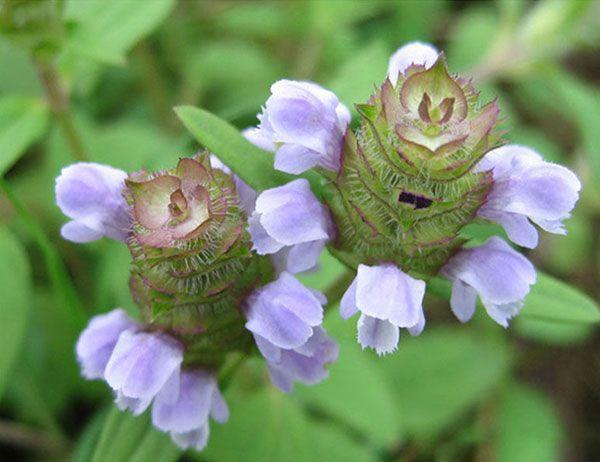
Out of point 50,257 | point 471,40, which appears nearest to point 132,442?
point 50,257

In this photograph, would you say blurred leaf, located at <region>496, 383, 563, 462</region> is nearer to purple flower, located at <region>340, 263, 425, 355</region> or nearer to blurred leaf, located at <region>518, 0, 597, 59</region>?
blurred leaf, located at <region>518, 0, 597, 59</region>

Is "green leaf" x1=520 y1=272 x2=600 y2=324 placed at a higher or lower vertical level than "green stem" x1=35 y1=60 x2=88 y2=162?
lower

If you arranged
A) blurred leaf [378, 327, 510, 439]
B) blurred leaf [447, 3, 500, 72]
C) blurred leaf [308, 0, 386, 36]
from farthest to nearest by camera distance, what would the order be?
blurred leaf [447, 3, 500, 72], blurred leaf [308, 0, 386, 36], blurred leaf [378, 327, 510, 439]

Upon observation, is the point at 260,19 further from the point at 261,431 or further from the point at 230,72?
the point at 261,431

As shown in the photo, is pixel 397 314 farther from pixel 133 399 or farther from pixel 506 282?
pixel 133 399

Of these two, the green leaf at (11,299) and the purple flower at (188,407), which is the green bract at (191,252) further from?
the green leaf at (11,299)

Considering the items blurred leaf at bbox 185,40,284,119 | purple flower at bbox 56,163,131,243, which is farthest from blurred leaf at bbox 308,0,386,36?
purple flower at bbox 56,163,131,243

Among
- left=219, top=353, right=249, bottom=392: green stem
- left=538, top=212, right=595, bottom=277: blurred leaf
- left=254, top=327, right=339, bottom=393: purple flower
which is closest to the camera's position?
left=254, top=327, right=339, bottom=393: purple flower
